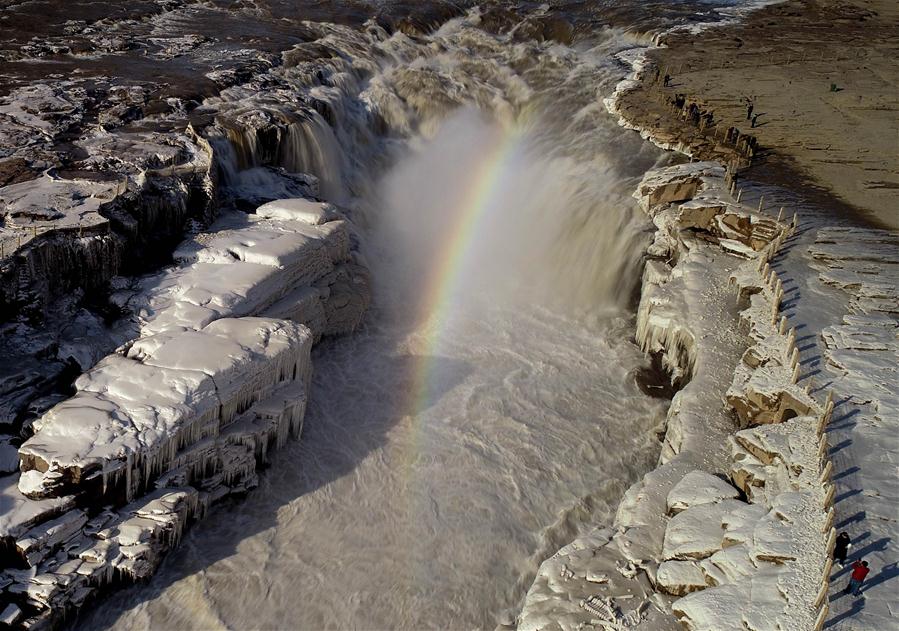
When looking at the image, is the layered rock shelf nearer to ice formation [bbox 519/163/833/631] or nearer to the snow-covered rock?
ice formation [bbox 519/163/833/631]

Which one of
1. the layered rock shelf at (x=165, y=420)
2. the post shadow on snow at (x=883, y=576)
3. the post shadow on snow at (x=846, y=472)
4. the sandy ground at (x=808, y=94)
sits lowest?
the layered rock shelf at (x=165, y=420)

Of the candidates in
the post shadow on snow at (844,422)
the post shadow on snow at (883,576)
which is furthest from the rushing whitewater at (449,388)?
the post shadow on snow at (883,576)

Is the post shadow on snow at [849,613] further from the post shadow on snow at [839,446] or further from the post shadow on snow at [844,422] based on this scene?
the post shadow on snow at [844,422]

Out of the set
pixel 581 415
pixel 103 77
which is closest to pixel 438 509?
pixel 581 415

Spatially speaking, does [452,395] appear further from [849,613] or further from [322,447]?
[849,613]

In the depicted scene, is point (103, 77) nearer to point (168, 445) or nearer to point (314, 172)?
point (314, 172)

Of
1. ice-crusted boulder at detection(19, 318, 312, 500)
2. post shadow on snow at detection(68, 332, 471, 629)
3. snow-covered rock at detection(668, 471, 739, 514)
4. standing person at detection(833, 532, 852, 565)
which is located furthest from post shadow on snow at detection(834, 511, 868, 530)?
ice-crusted boulder at detection(19, 318, 312, 500)
